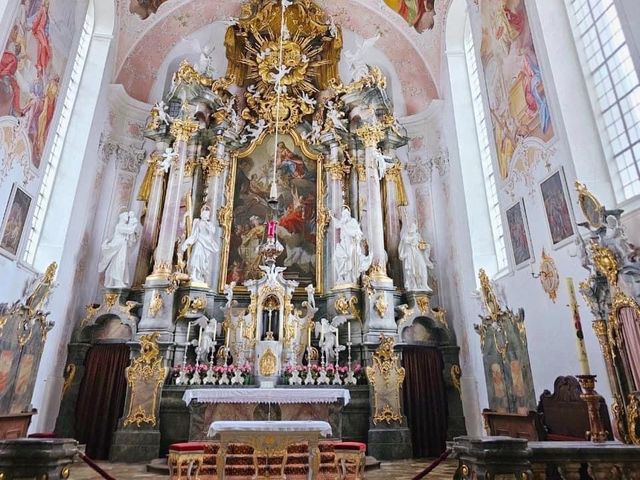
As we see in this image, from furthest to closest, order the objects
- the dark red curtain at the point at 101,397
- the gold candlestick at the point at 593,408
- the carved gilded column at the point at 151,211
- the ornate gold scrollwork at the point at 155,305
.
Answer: the carved gilded column at the point at 151,211 < the ornate gold scrollwork at the point at 155,305 < the dark red curtain at the point at 101,397 < the gold candlestick at the point at 593,408

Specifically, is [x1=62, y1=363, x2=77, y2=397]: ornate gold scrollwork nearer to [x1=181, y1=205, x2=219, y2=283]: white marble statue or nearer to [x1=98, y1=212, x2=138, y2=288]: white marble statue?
[x1=98, y1=212, x2=138, y2=288]: white marble statue

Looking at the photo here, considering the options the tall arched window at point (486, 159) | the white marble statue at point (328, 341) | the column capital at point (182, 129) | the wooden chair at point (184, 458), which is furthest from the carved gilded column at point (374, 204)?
the wooden chair at point (184, 458)

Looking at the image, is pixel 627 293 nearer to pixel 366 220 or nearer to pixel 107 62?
pixel 366 220

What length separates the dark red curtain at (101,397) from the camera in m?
9.79

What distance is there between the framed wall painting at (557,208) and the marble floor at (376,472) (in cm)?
411

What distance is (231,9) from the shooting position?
48.1 ft

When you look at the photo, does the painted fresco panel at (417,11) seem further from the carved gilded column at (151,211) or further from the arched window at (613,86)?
the carved gilded column at (151,211)

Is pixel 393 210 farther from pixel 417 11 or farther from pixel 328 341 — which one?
pixel 417 11

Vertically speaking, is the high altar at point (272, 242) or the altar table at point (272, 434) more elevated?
the high altar at point (272, 242)

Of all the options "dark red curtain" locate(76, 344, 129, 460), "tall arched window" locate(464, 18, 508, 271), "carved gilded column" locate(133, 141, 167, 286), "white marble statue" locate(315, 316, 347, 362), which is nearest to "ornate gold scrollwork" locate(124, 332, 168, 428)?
"dark red curtain" locate(76, 344, 129, 460)

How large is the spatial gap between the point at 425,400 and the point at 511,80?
23.6ft

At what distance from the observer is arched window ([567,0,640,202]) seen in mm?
6410

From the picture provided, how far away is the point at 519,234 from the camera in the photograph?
8.64 meters

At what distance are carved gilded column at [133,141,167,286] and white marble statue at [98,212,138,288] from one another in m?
0.29
